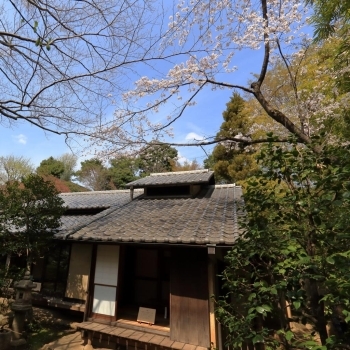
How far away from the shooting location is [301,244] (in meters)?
2.35

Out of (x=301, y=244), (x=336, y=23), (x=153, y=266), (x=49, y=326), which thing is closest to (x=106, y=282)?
(x=153, y=266)

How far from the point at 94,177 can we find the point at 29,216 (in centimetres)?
2879

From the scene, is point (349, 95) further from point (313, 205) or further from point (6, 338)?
point (6, 338)

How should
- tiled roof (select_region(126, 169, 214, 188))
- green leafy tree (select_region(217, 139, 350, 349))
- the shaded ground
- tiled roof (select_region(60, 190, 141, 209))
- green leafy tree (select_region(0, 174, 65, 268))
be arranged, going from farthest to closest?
tiled roof (select_region(60, 190, 141, 209)) → tiled roof (select_region(126, 169, 214, 188)) → green leafy tree (select_region(0, 174, 65, 268)) → the shaded ground → green leafy tree (select_region(217, 139, 350, 349))

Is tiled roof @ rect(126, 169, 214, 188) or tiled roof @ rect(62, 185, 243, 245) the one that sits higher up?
tiled roof @ rect(126, 169, 214, 188)

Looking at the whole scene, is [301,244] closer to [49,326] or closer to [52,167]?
[49,326]

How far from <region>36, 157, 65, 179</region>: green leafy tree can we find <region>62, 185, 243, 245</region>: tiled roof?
29.9m

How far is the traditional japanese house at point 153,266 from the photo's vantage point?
529 cm

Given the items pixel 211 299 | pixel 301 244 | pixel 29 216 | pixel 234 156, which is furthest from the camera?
pixel 234 156

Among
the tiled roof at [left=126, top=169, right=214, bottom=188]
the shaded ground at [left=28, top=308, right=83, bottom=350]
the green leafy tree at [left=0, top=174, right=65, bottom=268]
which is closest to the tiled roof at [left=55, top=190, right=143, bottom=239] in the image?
the green leafy tree at [left=0, top=174, right=65, bottom=268]

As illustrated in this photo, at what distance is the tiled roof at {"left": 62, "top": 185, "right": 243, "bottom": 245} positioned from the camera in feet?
17.5

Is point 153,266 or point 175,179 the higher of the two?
point 175,179

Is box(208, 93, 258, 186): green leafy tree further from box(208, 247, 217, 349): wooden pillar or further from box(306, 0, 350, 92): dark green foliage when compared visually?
box(208, 247, 217, 349): wooden pillar

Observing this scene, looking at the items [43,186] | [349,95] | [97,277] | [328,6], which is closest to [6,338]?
[97,277]
